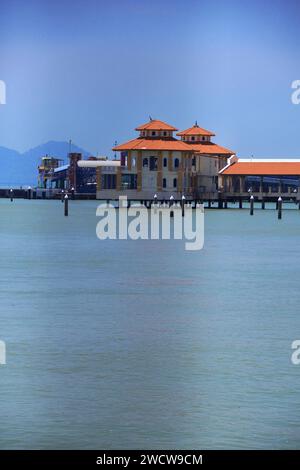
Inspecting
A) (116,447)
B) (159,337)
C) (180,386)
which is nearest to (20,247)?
(159,337)

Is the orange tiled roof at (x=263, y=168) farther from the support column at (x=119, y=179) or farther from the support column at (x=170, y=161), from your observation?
the support column at (x=119, y=179)

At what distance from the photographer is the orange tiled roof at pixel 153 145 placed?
136625 millimetres

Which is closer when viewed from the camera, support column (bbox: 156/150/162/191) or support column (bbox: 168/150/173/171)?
support column (bbox: 156/150/162/191)

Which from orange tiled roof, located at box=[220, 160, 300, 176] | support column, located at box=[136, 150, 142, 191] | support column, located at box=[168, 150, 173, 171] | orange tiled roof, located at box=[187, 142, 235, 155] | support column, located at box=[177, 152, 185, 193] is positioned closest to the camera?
support column, located at box=[136, 150, 142, 191]

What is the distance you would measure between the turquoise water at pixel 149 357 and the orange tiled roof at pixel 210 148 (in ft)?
376

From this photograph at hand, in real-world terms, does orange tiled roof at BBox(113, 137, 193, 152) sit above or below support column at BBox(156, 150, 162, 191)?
above

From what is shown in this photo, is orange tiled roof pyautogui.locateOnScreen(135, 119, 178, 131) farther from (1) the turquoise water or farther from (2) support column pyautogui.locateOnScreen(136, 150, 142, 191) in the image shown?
(1) the turquoise water

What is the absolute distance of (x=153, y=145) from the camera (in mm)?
137750

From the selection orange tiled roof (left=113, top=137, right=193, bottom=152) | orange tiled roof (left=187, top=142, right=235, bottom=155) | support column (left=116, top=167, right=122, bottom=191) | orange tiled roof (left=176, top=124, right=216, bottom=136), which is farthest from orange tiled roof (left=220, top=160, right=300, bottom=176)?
support column (left=116, top=167, right=122, bottom=191)

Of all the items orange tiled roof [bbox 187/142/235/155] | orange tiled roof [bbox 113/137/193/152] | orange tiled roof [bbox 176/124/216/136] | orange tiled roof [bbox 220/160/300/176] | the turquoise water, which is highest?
orange tiled roof [bbox 176/124/216/136]

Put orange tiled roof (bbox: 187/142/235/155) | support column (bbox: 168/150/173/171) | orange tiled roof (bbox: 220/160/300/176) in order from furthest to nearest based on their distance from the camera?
orange tiled roof (bbox: 187/142/235/155), orange tiled roof (bbox: 220/160/300/176), support column (bbox: 168/150/173/171)

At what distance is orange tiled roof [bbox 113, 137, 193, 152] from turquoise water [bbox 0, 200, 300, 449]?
89.7 m

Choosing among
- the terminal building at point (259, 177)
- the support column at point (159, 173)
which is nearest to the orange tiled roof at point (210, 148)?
the terminal building at point (259, 177)

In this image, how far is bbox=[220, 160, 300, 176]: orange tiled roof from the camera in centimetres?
15388
